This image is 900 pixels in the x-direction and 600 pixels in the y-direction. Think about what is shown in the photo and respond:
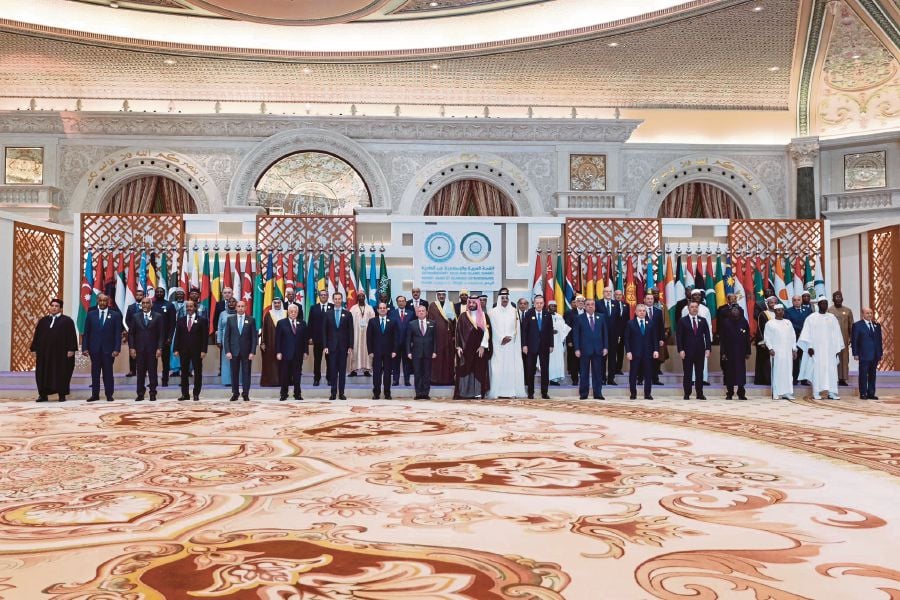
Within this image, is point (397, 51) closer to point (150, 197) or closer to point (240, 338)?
point (150, 197)

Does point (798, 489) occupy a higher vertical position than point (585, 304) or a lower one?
lower

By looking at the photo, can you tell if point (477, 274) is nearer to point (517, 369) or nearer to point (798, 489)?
point (517, 369)

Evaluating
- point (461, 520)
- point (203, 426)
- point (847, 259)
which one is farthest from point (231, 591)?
point (847, 259)

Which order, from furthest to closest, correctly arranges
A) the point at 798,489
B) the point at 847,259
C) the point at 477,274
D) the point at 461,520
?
the point at 847,259
the point at 477,274
the point at 798,489
the point at 461,520

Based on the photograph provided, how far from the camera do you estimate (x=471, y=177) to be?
1417 cm

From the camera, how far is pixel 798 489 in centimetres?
344

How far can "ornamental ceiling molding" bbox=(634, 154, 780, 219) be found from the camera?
14.2m

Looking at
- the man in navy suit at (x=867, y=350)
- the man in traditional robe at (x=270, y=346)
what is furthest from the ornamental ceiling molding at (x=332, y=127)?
the man in navy suit at (x=867, y=350)

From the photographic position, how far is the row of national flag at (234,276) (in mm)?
Answer: 9852

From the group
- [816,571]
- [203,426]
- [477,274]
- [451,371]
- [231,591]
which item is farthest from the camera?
[477,274]

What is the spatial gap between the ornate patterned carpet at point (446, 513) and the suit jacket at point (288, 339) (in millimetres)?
2923

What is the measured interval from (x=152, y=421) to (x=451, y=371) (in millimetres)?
4362

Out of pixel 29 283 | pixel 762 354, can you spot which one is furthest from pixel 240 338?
pixel 762 354

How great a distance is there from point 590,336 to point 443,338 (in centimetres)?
191
